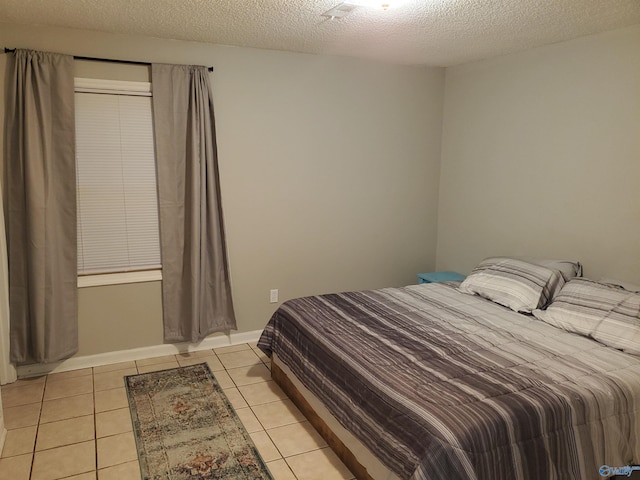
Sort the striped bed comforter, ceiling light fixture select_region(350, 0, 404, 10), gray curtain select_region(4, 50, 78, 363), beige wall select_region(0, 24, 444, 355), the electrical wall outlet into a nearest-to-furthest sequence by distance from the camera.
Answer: the striped bed comforter, ceiling light fixture select_region(350, 0, 404, 10), gray curtain select_region(4, 50, 78, 363), beige wall select_region(0, 24, 444, 355), the electrical wall outlet

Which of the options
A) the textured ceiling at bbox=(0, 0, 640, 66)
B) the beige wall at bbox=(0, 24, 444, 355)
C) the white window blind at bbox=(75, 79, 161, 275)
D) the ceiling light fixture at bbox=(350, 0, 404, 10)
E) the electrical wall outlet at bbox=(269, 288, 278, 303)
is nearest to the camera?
the ceiling light fixture at bbox=(350, 0, 404, 10)

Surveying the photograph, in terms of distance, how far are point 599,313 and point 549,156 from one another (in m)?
1.32

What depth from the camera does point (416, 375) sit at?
2.22 metres

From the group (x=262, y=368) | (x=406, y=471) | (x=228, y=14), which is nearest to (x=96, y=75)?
(x=228, y=14)

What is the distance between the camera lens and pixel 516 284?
3223 millimetres

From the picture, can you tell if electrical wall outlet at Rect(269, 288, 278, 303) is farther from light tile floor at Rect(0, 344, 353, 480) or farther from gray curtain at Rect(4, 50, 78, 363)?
gray curtain at Rect(4, 50, 78, 363)

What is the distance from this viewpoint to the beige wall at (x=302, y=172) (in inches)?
138

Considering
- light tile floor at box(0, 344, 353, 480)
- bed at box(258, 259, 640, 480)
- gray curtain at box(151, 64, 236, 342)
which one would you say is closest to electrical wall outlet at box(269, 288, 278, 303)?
gray curtain at box(151, 64, 236, 342)

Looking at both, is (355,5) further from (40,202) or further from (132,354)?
(132,354)

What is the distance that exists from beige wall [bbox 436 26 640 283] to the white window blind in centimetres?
267

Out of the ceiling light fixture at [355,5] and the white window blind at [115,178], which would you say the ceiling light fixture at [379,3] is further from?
the white window blind at [115,178]

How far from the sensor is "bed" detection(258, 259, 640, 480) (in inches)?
72.9

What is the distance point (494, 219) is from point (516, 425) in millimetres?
2423

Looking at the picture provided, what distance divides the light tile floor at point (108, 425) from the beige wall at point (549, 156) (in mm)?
2199
